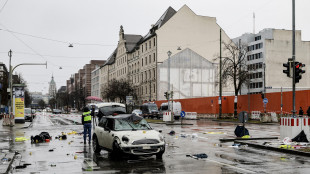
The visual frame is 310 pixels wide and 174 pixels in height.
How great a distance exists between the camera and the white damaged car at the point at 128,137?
11.3m

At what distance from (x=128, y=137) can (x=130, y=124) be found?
4.20 feet

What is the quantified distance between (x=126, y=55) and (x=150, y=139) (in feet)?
265

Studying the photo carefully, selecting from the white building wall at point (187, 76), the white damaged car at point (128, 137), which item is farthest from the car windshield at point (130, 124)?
the white building wall at point (187, 76)

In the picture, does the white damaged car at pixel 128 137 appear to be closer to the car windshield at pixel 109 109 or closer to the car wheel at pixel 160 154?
the car wheel at pixel 160 154

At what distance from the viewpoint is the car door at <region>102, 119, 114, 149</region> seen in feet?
40.2

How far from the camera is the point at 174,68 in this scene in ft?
229

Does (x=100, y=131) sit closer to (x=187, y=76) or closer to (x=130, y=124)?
(x=130, y=124)

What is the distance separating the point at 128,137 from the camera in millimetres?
11531

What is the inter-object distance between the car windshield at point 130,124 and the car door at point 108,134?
0.20 meters

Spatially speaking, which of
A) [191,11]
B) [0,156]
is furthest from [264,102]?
[191,11]

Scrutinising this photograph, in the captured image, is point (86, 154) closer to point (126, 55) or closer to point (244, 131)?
point (244, 131)

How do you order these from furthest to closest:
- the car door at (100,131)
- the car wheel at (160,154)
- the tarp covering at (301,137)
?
1. the tarp covering at (301,137)
2. the car door at (100,131)
3. the car wheel at (160,154)

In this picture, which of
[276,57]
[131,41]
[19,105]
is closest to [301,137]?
[19,105]

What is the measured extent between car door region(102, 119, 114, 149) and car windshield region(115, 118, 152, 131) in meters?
0.20
